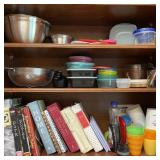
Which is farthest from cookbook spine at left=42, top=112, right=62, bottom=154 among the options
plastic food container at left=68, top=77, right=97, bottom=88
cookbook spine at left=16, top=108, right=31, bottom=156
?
plastic food container at left=68, top=77, right=97, bottom=88

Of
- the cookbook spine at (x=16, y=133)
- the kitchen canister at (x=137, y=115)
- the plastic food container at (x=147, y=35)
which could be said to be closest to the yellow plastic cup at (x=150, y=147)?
the kitchen canister at (x=137, y=115)

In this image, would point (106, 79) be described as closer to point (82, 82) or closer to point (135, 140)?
point (82, 82)

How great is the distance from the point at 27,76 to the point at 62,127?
1.00ft

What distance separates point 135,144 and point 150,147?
7 centimetres

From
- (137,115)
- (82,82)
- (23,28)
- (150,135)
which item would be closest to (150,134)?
(150,135)

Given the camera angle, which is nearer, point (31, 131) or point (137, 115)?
point (31, 131)

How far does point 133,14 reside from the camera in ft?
3.97

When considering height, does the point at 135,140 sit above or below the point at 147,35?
below

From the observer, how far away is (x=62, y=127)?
1.08m

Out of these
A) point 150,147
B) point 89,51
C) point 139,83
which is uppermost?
point 89,51

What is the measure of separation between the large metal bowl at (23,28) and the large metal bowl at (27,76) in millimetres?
143

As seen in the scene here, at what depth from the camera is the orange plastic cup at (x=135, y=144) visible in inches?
41.1

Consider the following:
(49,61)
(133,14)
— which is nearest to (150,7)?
(133,14)

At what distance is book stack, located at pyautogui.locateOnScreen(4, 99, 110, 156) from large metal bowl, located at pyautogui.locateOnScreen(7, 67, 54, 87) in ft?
0.34
